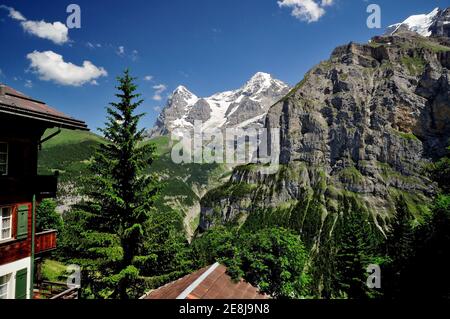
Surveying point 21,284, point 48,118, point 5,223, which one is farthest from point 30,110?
point 21,284

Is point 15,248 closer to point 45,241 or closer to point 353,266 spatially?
point 45,241

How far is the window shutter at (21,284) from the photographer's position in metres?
15.8

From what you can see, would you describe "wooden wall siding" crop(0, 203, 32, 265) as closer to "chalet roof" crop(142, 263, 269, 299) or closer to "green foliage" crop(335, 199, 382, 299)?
"chalet roof" crop(142, 263, 269, 299)

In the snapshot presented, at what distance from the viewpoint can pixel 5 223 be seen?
15.4 meters

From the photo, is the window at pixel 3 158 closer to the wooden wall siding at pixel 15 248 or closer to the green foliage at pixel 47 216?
the wooden wall siding at pixel 15 248

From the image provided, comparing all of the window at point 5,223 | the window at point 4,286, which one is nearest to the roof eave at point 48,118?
the window at point 5,223

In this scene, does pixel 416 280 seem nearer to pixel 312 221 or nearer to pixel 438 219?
pixel 438 219

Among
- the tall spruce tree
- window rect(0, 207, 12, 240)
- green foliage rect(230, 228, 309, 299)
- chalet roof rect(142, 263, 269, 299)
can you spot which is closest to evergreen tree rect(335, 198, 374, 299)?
green foliage rect(230, 228, 309, 299)

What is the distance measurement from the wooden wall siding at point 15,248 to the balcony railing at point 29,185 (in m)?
0.73

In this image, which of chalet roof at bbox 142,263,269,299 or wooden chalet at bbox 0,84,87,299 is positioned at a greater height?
wooden chalet at bbox 0,84,87,299

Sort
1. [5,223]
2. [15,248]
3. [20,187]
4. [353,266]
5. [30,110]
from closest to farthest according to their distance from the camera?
1. [30,110]
2. [5,223]
3. [15,248]
4. [20,187]
5. [353,266]

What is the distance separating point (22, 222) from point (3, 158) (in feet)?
10.9

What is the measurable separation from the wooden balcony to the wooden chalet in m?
0.11

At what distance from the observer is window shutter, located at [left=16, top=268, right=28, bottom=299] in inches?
621
